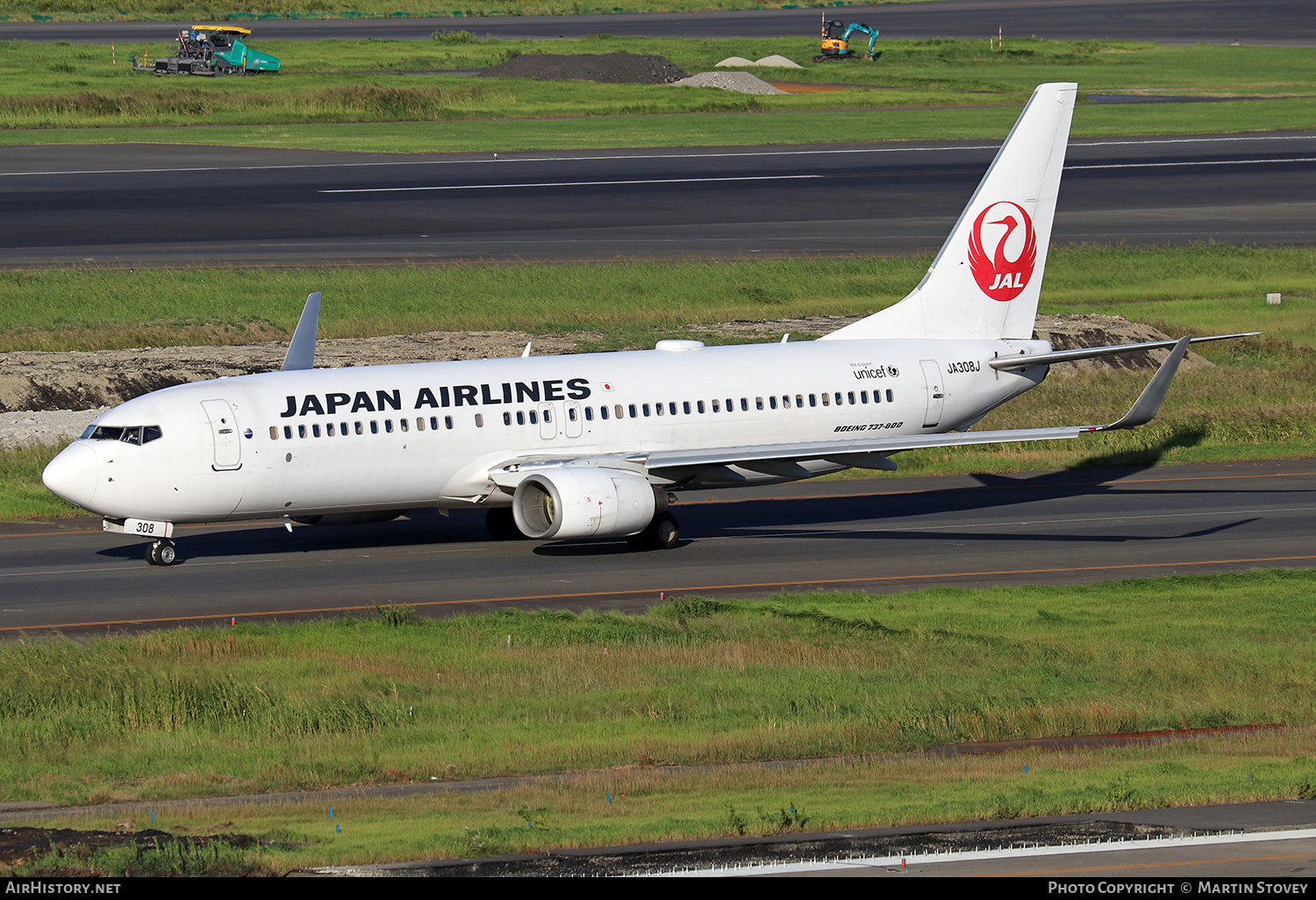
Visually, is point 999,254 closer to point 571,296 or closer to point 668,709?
point 668,709

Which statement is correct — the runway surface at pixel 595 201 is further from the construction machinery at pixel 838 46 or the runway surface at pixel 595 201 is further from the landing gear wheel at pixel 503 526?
the construction machinery at pixel 838 46

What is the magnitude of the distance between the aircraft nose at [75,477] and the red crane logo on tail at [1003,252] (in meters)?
23.1

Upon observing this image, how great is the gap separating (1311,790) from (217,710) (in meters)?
15.5

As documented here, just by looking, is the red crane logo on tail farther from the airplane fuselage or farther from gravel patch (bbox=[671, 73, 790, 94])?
gravel patch (bbox=[671, 73, 790, 94])

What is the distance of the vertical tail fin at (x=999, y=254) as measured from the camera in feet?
149

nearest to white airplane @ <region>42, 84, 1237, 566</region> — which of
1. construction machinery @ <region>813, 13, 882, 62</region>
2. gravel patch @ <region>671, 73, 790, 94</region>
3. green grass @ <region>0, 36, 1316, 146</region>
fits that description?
green grass @ <region>0, 36, 1316, 146</region>

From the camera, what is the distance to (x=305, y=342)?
143 ft

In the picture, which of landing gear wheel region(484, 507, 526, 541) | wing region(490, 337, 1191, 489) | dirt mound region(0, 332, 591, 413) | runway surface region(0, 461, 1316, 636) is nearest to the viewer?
runway surface region(0, 461, 1316, 636)

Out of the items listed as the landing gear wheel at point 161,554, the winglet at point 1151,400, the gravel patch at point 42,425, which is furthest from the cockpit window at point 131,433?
the winglet at point 1151,400

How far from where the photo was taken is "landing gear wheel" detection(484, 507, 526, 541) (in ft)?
137

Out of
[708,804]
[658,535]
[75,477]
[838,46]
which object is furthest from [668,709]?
[838,46]

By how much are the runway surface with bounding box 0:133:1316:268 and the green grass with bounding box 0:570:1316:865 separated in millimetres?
42602

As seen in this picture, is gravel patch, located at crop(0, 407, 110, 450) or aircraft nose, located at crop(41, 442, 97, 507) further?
gravel patch, located at crop(0, 407, 110, 450)

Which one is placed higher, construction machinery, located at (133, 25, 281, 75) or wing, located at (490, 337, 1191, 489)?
construction machinery, located at (133, 25, 281, 75)
